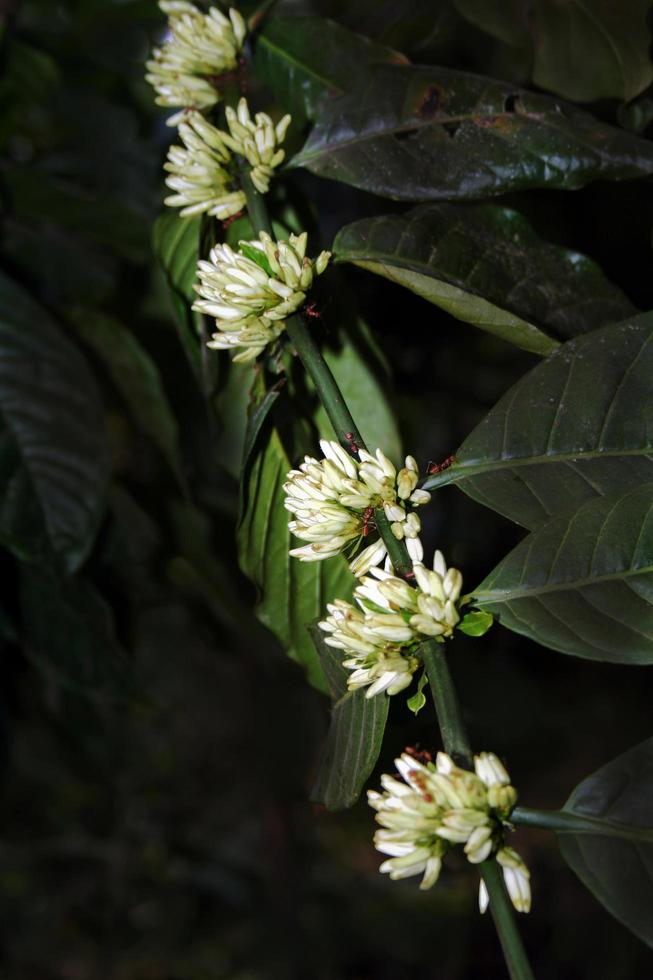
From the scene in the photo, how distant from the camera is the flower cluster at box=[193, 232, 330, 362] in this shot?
0.57 m

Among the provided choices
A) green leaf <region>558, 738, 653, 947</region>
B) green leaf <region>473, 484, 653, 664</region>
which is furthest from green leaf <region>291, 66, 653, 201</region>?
green leaf <region>558, 738, 653, 947</region>

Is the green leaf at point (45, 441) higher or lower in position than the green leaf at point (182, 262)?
lower

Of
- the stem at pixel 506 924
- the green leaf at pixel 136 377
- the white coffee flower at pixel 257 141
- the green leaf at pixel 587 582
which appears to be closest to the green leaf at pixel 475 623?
the green leaf at pixel 587 582

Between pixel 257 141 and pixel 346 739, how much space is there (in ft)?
1.27

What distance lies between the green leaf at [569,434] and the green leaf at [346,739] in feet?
0.41

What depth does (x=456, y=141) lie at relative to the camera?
0.66 metres

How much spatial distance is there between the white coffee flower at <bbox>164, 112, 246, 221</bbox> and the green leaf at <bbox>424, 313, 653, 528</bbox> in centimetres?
25

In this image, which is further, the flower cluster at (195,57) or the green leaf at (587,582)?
the flower cluster at (195,57)

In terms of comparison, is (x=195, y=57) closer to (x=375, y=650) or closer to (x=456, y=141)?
(x=456, y=141)

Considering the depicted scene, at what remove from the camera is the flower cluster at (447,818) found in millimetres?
445

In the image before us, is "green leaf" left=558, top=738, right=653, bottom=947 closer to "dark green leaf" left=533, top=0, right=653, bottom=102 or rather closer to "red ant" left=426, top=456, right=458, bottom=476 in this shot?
"red ant" left=426, top=456, right=458, bottom=476

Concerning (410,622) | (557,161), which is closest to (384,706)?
(410,622)

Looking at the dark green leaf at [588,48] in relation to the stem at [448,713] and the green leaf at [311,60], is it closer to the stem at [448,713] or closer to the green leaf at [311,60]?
the green leaf at [311,60]

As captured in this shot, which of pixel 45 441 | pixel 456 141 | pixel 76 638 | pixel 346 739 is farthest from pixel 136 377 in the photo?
pixel 346 739
